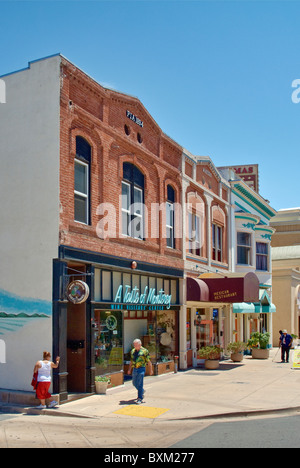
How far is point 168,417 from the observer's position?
1210cm

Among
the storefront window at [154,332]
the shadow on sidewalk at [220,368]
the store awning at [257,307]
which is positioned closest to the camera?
the storefront window at [154,332]

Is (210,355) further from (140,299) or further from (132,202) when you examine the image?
(132,202)

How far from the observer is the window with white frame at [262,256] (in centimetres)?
3219

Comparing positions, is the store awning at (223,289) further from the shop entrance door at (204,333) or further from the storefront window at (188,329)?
the shop entrance door at (204,333)

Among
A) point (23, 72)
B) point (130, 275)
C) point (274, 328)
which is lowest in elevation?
point (274, 328)

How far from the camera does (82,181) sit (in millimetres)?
15477

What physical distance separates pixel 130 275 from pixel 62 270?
440 cm

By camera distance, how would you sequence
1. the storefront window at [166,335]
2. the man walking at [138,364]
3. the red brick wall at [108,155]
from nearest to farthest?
the man walking at [138,364], the red brick wall at [108,155], the storefront window at [166,335]

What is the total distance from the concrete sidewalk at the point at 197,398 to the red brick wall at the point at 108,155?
423 centimetres

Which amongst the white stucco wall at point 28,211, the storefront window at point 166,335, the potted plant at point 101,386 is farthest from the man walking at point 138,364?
the storefront window at point 166,335

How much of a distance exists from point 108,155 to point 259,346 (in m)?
15.4

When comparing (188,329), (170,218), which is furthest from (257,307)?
(170,218)
